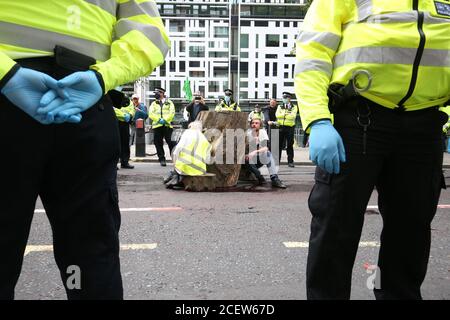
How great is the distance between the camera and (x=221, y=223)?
13.3 ft

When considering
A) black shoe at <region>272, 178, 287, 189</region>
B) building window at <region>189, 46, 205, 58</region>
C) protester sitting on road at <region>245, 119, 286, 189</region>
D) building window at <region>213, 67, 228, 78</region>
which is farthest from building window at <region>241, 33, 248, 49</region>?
black shoe at <region>272, 178, 287, 189</region>

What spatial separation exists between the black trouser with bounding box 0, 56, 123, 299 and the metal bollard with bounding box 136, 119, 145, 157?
31.2 ft

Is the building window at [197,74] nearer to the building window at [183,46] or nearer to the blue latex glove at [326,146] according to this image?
the building window at [183,46]

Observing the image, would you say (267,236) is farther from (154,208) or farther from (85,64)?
(85,64)

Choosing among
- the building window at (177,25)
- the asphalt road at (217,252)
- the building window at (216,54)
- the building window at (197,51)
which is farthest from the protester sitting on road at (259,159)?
the building window at (177,25)

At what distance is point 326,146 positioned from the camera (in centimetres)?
154

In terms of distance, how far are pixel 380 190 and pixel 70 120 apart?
1249 millimetres

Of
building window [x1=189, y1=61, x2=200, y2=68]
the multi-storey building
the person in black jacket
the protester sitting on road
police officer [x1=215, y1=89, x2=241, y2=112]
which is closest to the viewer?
the protester sitting on road

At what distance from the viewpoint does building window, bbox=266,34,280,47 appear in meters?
51.6

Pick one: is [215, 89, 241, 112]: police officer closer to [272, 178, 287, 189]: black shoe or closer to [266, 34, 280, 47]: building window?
[272, 178, 287, 189]: black shoe

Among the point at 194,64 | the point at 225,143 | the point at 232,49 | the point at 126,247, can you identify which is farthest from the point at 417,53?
the point at 232,49
